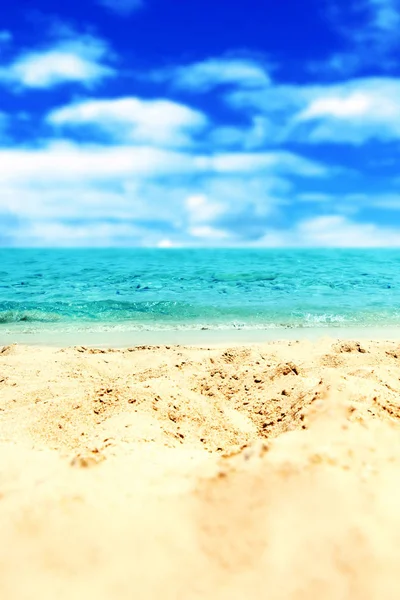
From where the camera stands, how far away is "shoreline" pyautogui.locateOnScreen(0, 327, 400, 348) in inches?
319

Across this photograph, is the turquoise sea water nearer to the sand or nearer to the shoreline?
the shoreline

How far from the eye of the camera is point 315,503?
2.09 m

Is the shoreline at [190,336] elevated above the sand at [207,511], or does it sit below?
below

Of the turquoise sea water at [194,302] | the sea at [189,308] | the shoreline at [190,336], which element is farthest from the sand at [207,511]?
the turquoise sea water at [194,302]

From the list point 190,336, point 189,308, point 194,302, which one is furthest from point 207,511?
point 194,302

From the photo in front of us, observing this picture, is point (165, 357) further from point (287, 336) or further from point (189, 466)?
point (189, 466)

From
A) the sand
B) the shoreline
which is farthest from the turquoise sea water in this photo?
the sand

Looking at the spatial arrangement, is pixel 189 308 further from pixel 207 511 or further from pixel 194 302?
pixel 207 511

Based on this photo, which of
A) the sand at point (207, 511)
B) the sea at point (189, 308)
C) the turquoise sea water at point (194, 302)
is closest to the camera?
the sand at point (207, 511)

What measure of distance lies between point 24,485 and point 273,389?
2.74 metres

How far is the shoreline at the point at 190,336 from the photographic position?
8102 mm

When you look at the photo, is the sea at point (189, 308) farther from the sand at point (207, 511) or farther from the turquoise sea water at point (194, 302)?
the sand at point (207, 511)

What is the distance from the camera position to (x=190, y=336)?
8.63 metres

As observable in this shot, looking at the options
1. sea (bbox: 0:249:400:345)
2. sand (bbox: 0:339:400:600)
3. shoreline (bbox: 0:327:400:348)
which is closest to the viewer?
sand (bbox: 0:339:400:600)
